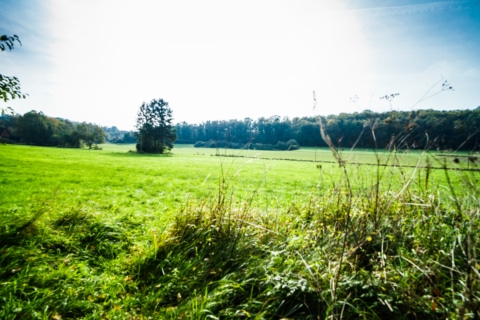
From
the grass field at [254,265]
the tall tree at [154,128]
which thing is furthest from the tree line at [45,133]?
the grass field at [254,265]

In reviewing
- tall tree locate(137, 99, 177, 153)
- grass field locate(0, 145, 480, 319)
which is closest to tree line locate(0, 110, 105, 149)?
tall tree locate(137, 99, 177, 153)

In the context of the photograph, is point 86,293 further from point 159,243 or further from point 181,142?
point 181,142

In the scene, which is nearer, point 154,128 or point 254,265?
point 254,265

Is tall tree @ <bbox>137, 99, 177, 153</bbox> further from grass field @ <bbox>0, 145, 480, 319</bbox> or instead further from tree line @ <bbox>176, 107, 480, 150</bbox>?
grass field @ <bbox>0, 145, 480, 319</bbox>

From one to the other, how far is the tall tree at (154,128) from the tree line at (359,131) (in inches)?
508

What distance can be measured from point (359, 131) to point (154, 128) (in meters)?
66.0

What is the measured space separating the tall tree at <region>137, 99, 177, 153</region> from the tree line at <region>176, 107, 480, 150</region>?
1290 cm

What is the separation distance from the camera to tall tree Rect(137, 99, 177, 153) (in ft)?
209

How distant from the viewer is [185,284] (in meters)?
3.25

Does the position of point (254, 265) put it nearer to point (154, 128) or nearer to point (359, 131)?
point (359, 131)

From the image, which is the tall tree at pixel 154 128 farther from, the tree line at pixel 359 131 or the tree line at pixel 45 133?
the tree line at pixel 45 133

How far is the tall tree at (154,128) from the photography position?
63.8 metres

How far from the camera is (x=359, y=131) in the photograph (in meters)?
5.41

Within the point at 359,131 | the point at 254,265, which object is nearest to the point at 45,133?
the point at 254,265
